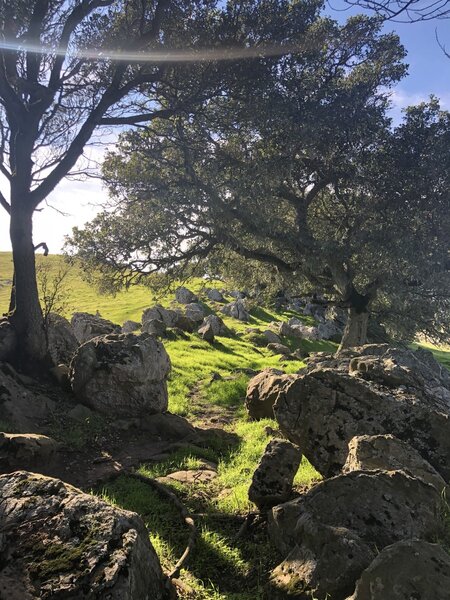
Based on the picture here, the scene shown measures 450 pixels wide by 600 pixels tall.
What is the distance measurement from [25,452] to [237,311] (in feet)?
123

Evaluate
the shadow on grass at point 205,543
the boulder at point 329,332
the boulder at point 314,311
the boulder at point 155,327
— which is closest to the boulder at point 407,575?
the shadow on grass at point 205,543

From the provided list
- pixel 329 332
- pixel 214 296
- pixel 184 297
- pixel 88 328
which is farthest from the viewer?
pixel 214 296

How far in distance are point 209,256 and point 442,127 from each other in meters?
13.1

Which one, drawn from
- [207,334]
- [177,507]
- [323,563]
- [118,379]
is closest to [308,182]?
[207,334]

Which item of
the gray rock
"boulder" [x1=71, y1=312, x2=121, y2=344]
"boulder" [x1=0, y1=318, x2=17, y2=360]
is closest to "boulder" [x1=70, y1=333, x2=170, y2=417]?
the gray rock

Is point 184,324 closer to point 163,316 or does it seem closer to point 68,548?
point 163,316

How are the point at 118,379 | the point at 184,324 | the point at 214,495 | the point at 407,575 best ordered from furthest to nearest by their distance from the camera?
the point at 184,324 → the point at 118,379 → the point at 214,495 → the point at 407,575

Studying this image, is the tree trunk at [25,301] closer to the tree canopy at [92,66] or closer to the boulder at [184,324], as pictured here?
the tree canopy at [92,66]

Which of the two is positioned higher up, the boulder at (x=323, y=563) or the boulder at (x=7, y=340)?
the boulder at (x=7, y=340)

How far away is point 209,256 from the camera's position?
24469 millimetres

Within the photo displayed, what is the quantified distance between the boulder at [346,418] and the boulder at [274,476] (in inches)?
31.5

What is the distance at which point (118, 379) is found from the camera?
41.6ft

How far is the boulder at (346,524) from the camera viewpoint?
14.6ft

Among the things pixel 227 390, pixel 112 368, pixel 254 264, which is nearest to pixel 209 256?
pixel 254 264
